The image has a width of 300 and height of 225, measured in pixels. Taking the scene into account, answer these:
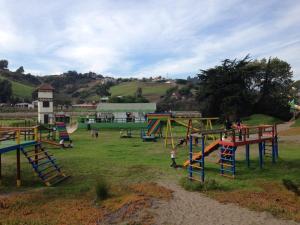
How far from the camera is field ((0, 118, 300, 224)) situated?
913cm

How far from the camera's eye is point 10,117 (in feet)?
230

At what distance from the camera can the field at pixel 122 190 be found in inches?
360

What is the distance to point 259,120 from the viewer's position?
1823 inches

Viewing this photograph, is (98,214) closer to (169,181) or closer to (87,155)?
(169,181)

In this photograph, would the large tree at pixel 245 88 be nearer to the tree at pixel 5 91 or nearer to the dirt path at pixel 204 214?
the dirt path at pixel 204 214

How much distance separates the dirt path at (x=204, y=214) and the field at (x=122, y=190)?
0.46 metres

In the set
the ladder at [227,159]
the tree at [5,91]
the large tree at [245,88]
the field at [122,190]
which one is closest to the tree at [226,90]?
the large tree at [245,88]

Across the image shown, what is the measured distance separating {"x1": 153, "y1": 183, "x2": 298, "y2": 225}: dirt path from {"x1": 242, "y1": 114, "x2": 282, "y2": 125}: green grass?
37309 mm

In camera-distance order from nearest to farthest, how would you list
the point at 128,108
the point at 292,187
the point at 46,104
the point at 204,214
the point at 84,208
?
the point at 204,214 → the point at 84,208 → the point at 292,187 → the point at 128,108 → the point at 46,104

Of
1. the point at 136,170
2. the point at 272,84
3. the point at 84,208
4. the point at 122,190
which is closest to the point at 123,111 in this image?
the point at 272,84

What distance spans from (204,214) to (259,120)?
4040cm

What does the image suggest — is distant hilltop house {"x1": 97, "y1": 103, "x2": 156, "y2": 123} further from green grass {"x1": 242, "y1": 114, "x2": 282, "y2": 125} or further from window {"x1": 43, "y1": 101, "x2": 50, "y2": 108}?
green grass {"x1": 242, "y1": 114, "x2": 282, "y2": 125}

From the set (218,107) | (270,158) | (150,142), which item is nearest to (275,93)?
(218,107)

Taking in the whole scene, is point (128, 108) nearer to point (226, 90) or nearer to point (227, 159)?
point (226, 90)
